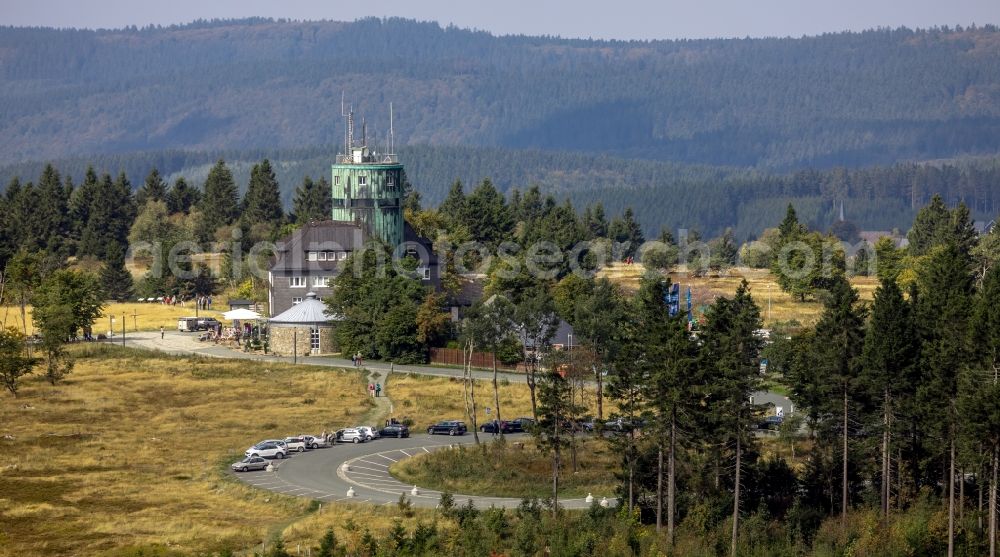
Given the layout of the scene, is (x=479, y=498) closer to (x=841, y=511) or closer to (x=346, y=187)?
(x=841, y=511)

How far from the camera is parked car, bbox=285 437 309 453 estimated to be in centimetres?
9056

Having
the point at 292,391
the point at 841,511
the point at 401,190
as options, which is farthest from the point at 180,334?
the point at 841,511

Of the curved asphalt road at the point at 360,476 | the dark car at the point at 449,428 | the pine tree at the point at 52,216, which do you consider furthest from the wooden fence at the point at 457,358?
the pine tree at the point at 52,216

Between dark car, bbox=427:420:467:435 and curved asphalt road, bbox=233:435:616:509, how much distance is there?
56 centimetres

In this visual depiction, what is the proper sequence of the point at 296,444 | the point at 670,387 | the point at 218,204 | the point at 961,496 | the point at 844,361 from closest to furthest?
the point at 961,496 < the point at 670,387 < the point at 844,361 < the point at 296,444 < the point at 218,204

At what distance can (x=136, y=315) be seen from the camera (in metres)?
148

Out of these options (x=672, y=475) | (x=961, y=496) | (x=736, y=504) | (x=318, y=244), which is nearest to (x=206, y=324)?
(x=318, y=244)

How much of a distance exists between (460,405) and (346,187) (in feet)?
127

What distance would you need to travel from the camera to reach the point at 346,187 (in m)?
138

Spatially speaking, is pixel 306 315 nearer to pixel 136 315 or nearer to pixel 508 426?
pixel 136 315

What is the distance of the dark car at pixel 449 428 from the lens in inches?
3750

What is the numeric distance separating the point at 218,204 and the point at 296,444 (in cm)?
10464

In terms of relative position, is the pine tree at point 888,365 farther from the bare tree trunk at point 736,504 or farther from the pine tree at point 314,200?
the pine tree at point 314,200

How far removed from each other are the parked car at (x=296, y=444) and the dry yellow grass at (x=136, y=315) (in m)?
51.1
